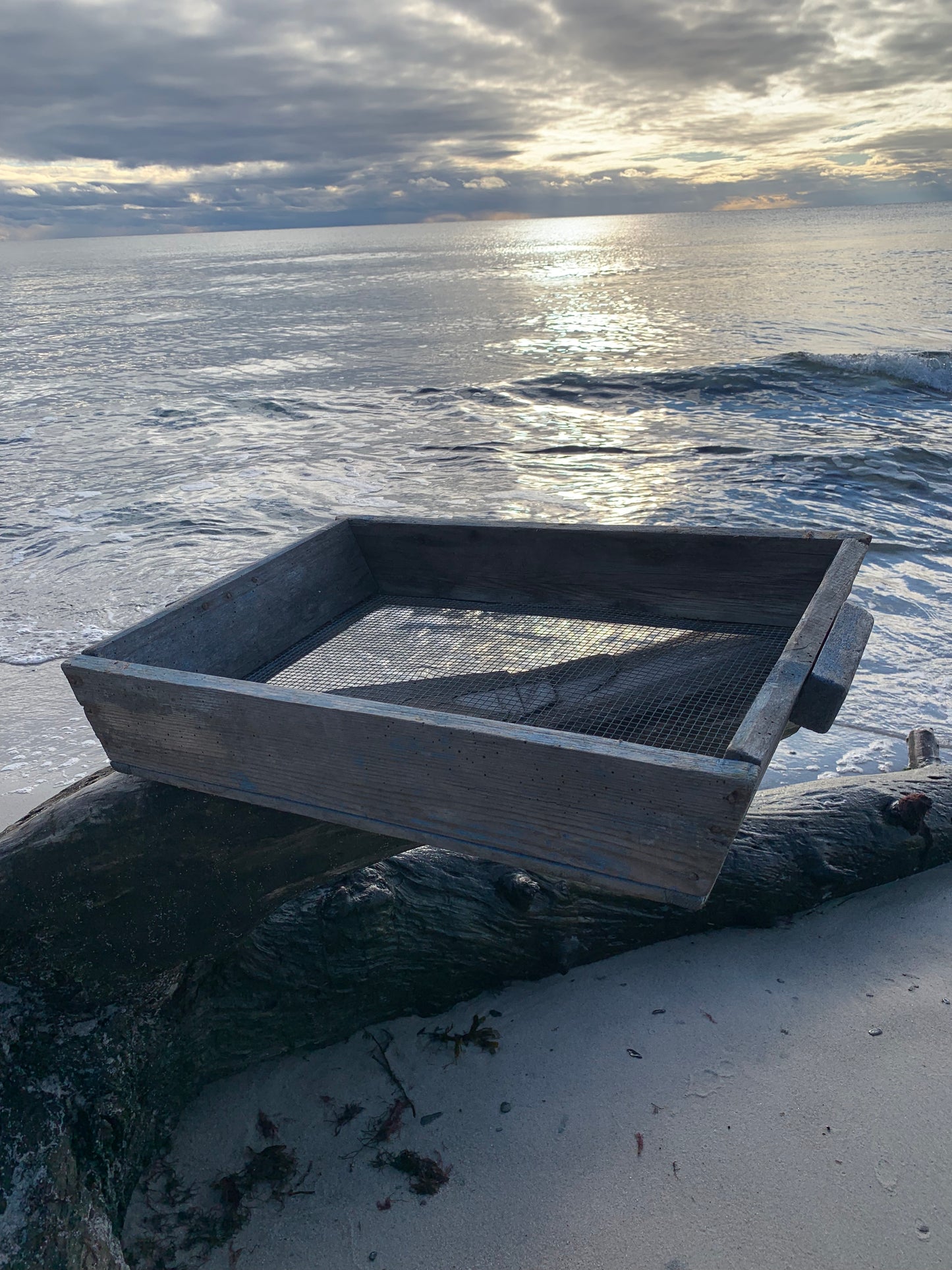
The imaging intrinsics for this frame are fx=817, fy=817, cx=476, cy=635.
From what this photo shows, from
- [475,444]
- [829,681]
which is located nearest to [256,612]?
[829,681]

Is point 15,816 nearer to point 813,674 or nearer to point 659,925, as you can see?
point 659,925

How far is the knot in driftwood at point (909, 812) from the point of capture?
300 centimetres

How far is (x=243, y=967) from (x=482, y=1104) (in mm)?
823

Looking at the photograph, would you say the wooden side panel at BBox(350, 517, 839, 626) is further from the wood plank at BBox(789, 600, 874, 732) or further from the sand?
the sand

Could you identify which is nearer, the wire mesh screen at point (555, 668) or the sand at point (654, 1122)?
the sand at point (654, 1122)

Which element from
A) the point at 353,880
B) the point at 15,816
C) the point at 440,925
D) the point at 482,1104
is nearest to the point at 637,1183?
the point at 482,1104

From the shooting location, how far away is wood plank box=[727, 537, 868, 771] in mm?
1818

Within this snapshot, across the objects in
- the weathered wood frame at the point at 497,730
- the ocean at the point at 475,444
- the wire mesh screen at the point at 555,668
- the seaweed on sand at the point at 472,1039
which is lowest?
the ocean at the point at 475,444

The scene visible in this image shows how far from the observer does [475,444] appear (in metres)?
12.6

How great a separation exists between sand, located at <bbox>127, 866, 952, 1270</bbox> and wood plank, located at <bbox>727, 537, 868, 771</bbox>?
0.97 m

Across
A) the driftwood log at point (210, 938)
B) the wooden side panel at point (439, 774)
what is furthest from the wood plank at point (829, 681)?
the driftwood log at point (210, 938)

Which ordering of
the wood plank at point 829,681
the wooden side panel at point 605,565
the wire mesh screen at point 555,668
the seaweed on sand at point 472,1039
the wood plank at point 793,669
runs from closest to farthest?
the wood plank at point 793,669 < the wood plank at point 829,681 < the seaweed on sand at point 472,1039 < the wire mesh screen at point 555,668 < the wooden side panel at point 605,565

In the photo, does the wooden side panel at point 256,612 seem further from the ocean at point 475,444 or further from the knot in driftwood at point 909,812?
the knot in driftwood at point 909,812

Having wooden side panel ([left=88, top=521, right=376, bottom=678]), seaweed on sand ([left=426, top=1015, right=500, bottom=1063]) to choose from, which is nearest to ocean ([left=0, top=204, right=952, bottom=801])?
wooden side panel ([left=88, top=521, right=376, bottom=678])
